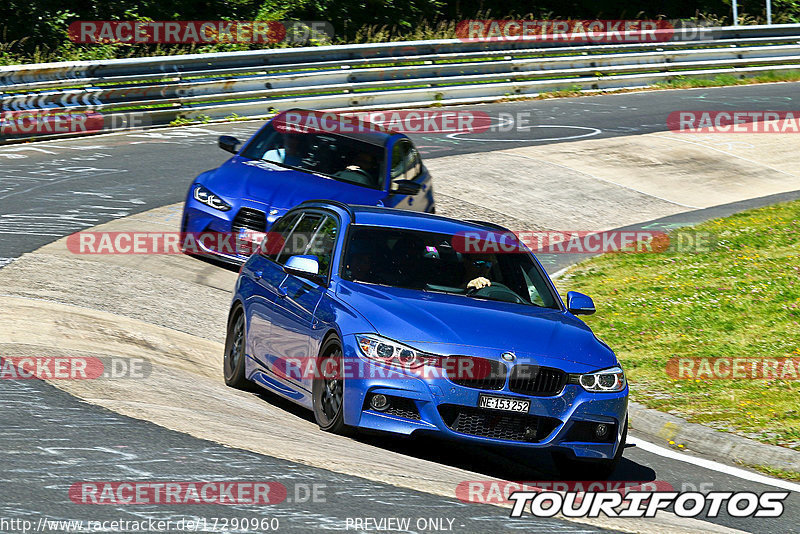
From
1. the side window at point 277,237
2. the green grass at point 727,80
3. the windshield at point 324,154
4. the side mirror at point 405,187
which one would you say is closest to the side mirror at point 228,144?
the windshield at point 324,154

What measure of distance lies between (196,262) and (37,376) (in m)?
5.91

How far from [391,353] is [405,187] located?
6.82 meters

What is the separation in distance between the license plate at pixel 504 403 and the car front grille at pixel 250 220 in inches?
248

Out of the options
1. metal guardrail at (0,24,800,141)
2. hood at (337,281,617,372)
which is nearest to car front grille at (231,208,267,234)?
hood at (337,281,617,372)

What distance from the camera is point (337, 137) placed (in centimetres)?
1482

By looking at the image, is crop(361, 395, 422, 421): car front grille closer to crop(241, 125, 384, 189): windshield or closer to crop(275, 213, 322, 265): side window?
crop(275, 213, 322, 265): side window

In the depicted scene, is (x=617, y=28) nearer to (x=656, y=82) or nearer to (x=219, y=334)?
(x=656, y=82)

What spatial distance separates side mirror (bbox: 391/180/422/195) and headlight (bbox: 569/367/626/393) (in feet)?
21.2

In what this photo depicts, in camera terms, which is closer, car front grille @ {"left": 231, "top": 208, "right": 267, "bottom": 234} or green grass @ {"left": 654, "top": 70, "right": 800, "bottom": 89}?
car front grille @ {"left": 231, "top": 208, "right": 267, "bottom": 234}

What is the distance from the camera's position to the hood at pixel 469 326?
7.54 m

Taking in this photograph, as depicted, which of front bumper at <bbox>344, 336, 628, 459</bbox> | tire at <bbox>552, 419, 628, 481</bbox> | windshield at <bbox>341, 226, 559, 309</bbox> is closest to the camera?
front bumper at <bbox>344, 336, 628, 459</bbox>

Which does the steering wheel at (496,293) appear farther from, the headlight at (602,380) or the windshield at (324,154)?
the windshield at (324,154)

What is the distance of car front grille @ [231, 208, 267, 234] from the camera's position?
43.4ft

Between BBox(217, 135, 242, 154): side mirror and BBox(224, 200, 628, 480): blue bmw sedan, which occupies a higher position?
BBox(217, 135, 242, 154): side mirror
